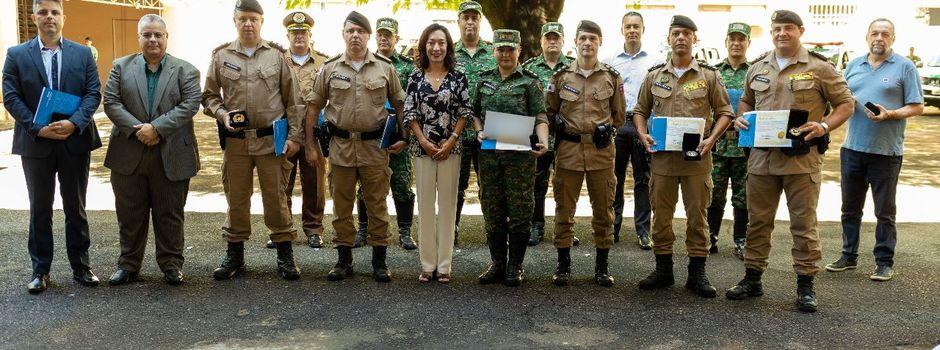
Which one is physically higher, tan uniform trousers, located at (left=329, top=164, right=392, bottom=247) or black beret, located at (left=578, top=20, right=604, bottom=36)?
black beret, located at (left=578, top=20, right=604, bottom=36)

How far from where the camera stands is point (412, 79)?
6.09m

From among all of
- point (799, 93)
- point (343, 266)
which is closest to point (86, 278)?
point (343, 266)

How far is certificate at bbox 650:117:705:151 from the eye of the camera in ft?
18.8

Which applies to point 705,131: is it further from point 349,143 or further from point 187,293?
point 187,293

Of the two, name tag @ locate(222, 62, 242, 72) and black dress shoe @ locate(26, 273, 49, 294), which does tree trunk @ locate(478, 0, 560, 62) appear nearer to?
name tag @ locate(222, 62, 242, 72)

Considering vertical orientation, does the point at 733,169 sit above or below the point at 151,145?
below

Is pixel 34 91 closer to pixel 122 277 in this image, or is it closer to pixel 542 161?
pixel 122 277

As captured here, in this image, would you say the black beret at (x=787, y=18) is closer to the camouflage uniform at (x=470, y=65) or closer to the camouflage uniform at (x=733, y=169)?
the camouflage uniform at (x=733, y=169)

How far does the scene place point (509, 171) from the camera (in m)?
6.03

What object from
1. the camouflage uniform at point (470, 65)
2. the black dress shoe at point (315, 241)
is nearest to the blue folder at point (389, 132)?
the camouflage uniform at point (470, 65)

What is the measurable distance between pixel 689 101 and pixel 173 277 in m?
3.68

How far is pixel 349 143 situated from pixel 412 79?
62 cm

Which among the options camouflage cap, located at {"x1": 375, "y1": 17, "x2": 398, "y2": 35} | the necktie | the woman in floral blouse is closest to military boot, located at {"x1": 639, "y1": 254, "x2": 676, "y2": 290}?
the woman in floral blouse

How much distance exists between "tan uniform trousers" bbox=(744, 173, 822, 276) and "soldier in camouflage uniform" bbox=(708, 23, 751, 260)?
1.28m
